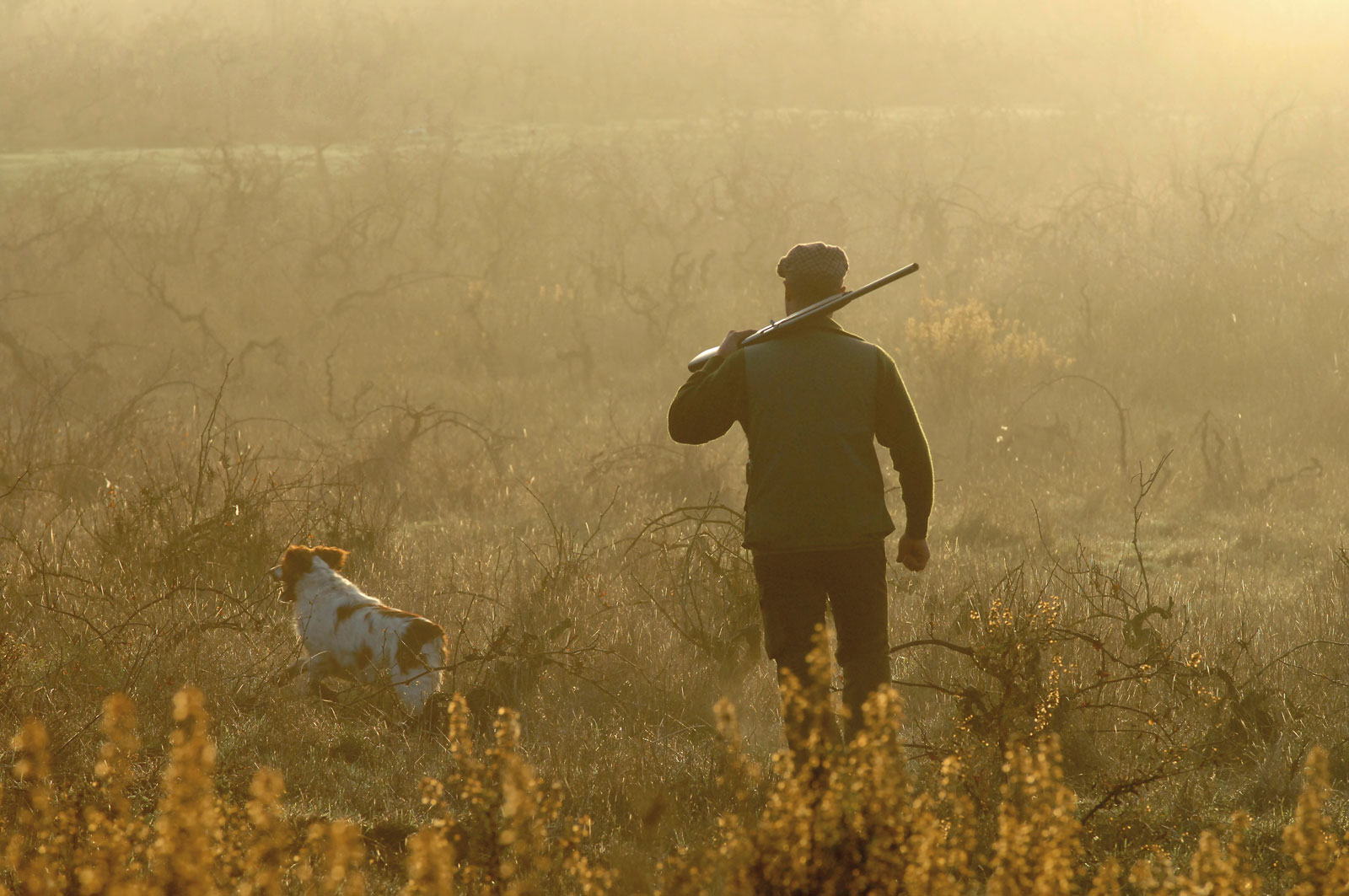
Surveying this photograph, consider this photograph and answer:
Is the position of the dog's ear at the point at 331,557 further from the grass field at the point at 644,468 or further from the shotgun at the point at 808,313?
the shotgun at the point at 808,313

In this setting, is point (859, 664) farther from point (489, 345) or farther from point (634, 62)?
point (634, 62)

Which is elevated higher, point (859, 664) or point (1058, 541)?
point (1058, 541)

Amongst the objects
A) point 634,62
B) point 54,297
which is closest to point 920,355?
point 54,297

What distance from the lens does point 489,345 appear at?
49.4 ft

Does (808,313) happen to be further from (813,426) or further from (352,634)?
(352,634)

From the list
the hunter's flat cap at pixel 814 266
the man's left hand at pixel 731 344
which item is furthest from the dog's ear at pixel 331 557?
the hunter's flat cap at pixel 814 266

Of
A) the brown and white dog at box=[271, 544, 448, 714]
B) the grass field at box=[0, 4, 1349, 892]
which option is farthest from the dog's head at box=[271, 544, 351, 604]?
the grass field at box=[0, 4, 1349, 892]

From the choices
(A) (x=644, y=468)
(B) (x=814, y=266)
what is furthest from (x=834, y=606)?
(A) (x=644, y=468)

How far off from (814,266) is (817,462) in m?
0.58

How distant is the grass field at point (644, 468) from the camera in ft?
13.0

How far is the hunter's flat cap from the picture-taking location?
3.69m

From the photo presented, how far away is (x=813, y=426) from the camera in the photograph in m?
3.56

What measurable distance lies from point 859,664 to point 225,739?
7.53 feet

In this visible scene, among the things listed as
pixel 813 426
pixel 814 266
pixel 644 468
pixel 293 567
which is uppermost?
pixel 644 468
